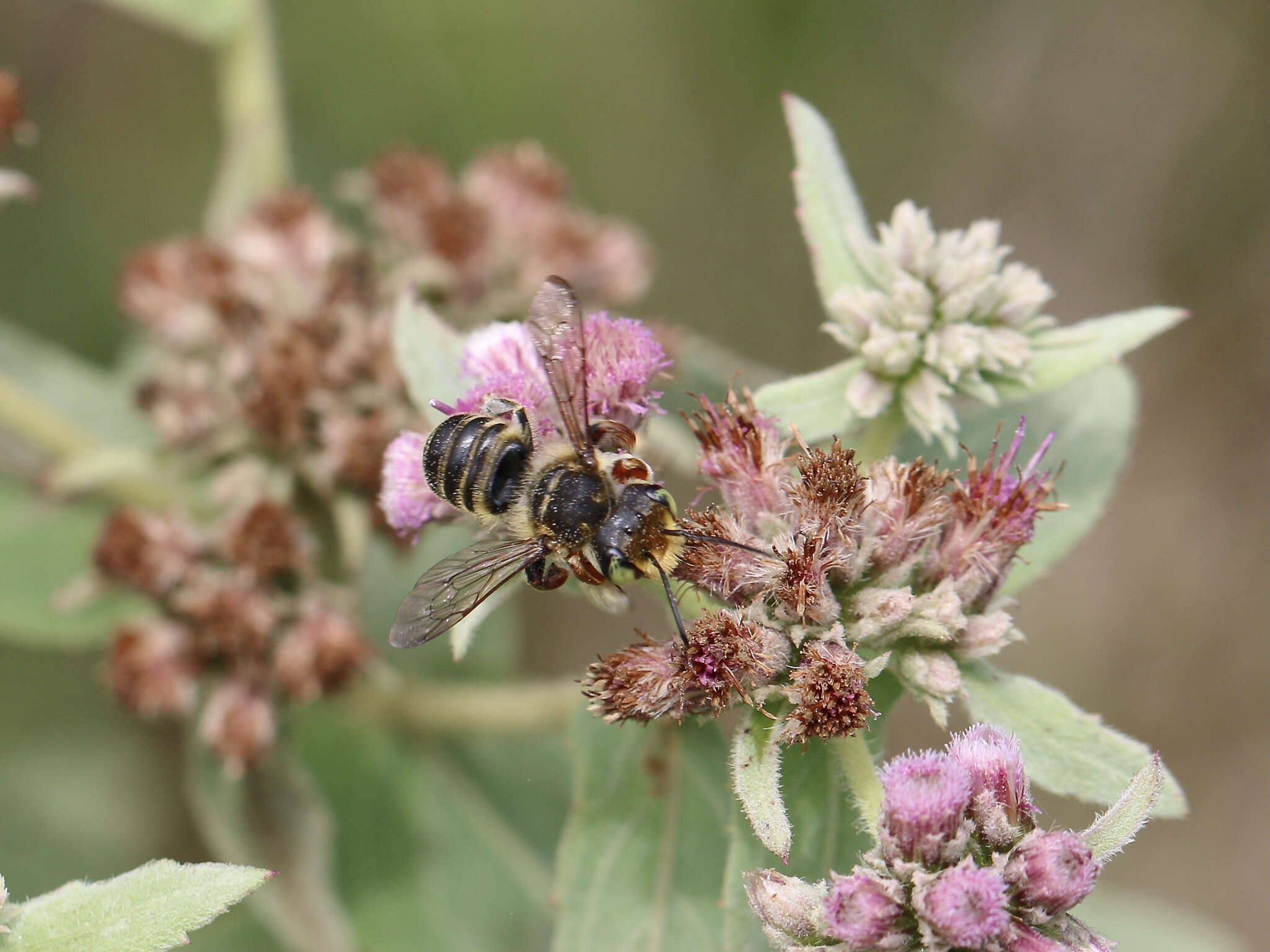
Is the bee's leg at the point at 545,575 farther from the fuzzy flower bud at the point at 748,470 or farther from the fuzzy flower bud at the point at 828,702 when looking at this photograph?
the fuzzy flower bud at the point at 828,702

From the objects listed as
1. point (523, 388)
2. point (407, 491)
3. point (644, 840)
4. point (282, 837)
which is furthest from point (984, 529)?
point (282, 837)

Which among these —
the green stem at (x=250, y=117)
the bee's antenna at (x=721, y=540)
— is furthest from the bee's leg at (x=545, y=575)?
the green stem at (x=250, y=117)

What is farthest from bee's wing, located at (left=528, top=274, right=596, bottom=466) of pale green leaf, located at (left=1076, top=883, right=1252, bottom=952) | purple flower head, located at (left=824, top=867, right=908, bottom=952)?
pale green leaf, located at (left=1076, top=883, right=1252, bottom=952)

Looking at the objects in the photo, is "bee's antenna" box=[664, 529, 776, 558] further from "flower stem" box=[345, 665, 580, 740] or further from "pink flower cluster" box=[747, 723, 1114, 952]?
"flower stem" box=[345, 665, 580, 740]

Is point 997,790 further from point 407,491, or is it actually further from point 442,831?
point 442,831

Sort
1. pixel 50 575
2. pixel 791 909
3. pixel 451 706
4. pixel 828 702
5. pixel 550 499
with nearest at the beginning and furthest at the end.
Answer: pixel 791 909 < pixel 828 702 < pixel 550 499 < pixel 50 575 < pixel 451 706

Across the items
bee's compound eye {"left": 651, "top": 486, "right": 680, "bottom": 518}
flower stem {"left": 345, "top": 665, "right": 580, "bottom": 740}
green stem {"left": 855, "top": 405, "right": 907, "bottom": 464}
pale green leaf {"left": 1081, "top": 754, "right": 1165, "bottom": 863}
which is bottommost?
pale green leaf {"left": 1081, "top": 754, "right": 1165, "bottom": 863}
